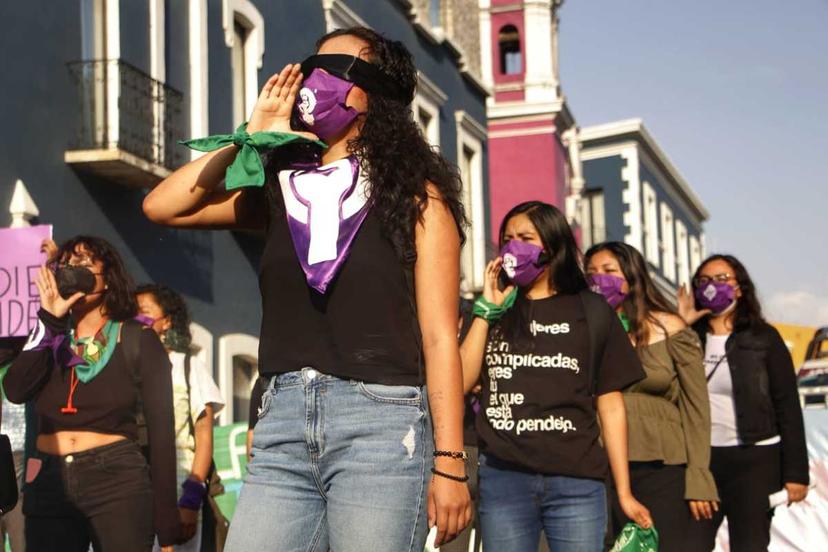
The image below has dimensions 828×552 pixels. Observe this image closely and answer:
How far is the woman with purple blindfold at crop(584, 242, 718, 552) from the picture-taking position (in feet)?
23.5

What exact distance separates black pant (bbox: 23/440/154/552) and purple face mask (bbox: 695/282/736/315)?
3.72 meters

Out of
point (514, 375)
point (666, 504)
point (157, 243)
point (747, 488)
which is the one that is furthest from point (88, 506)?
point (157, 243)

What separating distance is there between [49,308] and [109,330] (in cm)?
29

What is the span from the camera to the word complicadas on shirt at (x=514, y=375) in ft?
19.7

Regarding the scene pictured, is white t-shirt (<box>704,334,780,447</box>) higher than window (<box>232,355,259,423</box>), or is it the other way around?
white t-shirt (<box>704,334,780,447</box>)

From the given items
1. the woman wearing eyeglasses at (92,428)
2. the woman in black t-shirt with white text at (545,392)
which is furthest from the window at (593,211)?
the woman wearing eyeglasses at (92,428)

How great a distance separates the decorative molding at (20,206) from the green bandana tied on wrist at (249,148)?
8.07m

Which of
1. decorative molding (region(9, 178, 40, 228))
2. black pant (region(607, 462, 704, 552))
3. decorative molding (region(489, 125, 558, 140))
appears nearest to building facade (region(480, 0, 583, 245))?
decorative molding (region(489, 125, 558, 140))

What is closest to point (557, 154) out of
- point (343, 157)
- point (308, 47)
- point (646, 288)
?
point (308, 47)

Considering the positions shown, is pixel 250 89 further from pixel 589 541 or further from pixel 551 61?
pixel 551 61

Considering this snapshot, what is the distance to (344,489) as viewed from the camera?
3.67 m

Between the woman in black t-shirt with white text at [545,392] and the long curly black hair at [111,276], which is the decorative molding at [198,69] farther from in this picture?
the woman in black t-shirt with white text at [545,392]

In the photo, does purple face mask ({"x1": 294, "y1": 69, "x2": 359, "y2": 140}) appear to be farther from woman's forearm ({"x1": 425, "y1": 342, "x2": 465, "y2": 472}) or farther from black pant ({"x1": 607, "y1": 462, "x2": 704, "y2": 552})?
black pant ({"x1": 607, "y1": 462, "x2": 704, "y2": 552})

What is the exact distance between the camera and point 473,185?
1076 inches
